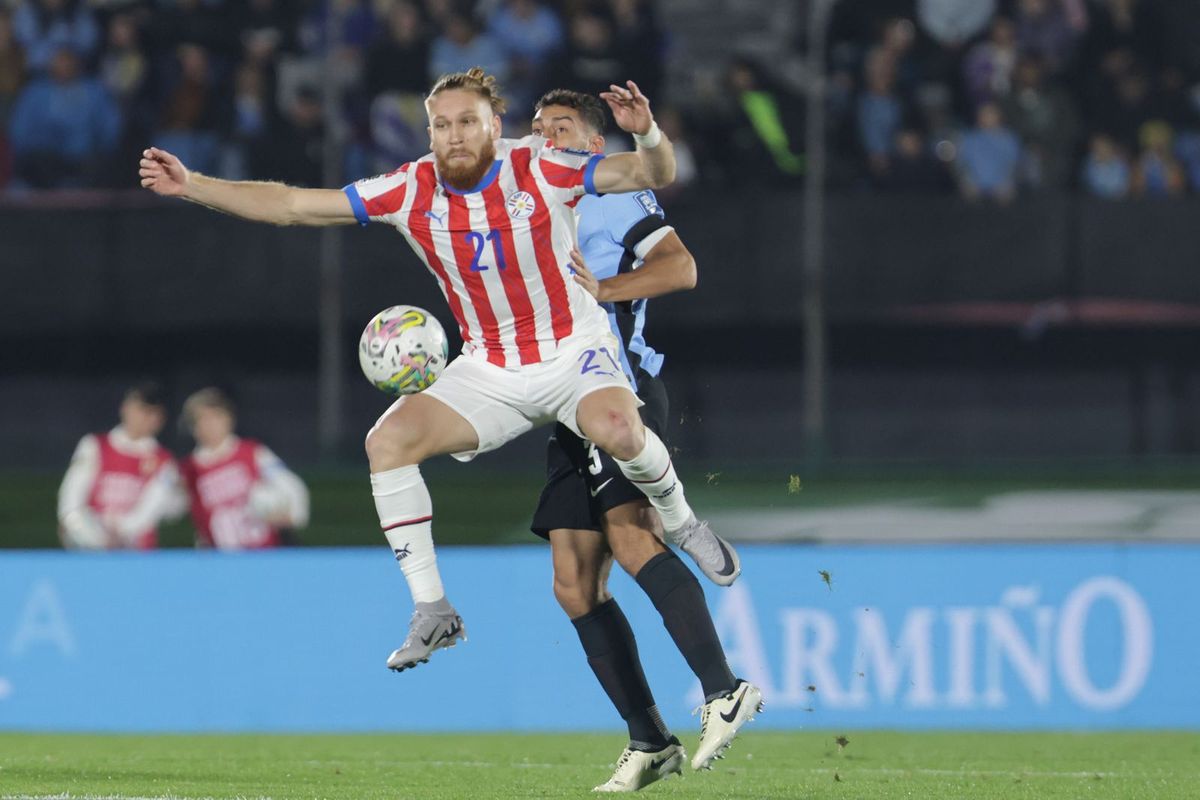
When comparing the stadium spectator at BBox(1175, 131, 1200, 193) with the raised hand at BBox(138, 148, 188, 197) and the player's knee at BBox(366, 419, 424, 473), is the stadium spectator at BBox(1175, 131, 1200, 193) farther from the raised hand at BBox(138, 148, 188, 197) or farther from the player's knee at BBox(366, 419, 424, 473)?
the raised hand at BBox(138, 148, 188, 197)

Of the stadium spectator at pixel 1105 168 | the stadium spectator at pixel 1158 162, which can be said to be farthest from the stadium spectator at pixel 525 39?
the stadium spectator at pixel 1158 162

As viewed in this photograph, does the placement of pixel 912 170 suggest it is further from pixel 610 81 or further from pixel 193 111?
pixel 193 111

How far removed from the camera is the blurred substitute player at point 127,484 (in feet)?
36.1

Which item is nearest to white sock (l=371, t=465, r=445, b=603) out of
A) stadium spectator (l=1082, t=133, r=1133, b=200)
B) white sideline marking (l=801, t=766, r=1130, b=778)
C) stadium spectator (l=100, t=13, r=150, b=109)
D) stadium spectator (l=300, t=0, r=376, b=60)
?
white sideline marking (l=801, t=766, r=1130, b=778)

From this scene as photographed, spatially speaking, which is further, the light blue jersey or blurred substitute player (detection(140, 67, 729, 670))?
the light blue jersey

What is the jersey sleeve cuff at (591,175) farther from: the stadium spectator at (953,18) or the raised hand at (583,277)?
the stadium spectator at (953,18)

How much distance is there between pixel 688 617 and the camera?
6.84m

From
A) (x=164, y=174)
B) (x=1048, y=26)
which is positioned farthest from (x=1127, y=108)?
(x=164, y=174)

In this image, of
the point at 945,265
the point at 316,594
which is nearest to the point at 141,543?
the point at 316,594

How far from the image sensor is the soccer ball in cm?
A: 666

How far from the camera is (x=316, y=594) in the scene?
10.4 metres

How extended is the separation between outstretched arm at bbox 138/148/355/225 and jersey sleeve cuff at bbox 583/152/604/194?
2.45 feet

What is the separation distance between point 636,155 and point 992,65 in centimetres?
854

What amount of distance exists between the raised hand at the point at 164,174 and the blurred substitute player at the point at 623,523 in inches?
48.4
